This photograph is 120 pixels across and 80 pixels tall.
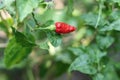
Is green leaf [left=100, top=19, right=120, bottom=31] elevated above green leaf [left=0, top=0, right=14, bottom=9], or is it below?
below

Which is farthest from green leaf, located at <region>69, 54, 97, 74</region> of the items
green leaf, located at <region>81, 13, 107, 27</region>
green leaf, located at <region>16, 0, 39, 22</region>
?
green leaf, located at <region>16, 0, 39, 22</region>

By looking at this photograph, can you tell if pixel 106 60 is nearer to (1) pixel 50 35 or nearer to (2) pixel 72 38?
(1) pixel 50 35

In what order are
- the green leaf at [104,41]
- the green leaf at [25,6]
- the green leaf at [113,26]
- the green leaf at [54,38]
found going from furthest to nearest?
the green leaf at [104,41]
the green leaf at [113,26]
the green leaf at [54,38]
the green leaf at [25,6]

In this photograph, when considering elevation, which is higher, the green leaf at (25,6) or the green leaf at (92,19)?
the green leaf at (25,6)

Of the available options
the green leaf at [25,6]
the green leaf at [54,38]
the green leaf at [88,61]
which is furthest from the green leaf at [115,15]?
the green leaf at [25,6]

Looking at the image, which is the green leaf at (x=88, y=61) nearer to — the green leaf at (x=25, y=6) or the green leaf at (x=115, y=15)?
the green leaf at (x=115, y=15)

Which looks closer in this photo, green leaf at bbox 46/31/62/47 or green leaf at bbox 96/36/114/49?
green leaf at bbox 46/31/62/47

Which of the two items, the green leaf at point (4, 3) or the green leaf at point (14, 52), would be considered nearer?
the green leaf at point (4, 3)

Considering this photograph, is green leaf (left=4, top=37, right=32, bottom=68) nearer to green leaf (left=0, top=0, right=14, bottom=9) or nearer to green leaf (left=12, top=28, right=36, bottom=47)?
green leaf (left=12, top=28, right=36, bottom=47)
